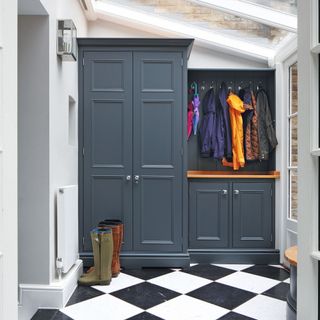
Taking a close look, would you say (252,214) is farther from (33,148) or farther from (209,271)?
(33,148)

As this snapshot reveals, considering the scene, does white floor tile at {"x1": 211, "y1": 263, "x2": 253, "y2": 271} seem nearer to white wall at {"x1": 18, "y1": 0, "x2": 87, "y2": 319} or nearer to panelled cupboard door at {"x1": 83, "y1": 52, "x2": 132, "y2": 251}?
panelled cupboard door at {"x1": 83, "y1": 52, "x2": 132, "y2": 251}

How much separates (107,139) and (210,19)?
1.62 m

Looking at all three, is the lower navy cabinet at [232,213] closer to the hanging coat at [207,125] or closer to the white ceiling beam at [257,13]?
the hanging coat at [207,125]

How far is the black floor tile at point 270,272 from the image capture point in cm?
312

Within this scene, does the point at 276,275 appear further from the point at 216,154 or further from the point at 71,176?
the point at 71,176

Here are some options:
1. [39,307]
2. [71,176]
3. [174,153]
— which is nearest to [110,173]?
[71,176]

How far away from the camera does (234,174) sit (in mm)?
3883

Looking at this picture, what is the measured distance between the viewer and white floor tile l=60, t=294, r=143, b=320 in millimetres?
2252

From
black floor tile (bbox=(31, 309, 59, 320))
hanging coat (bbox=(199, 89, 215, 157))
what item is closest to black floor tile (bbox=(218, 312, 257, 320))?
black floor tile (bbox=(31, 309, 59, 320))

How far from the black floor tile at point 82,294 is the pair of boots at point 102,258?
7 cm

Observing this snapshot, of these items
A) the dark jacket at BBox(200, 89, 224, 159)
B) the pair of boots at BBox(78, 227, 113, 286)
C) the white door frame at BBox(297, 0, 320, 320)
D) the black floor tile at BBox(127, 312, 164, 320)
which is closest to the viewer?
the white door frame at BBox(297, 0, 320, 320)

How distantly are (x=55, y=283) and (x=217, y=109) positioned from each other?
2456mm

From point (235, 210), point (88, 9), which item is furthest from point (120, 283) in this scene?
point (88, 9)

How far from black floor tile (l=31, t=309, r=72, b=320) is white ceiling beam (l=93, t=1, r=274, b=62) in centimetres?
297
